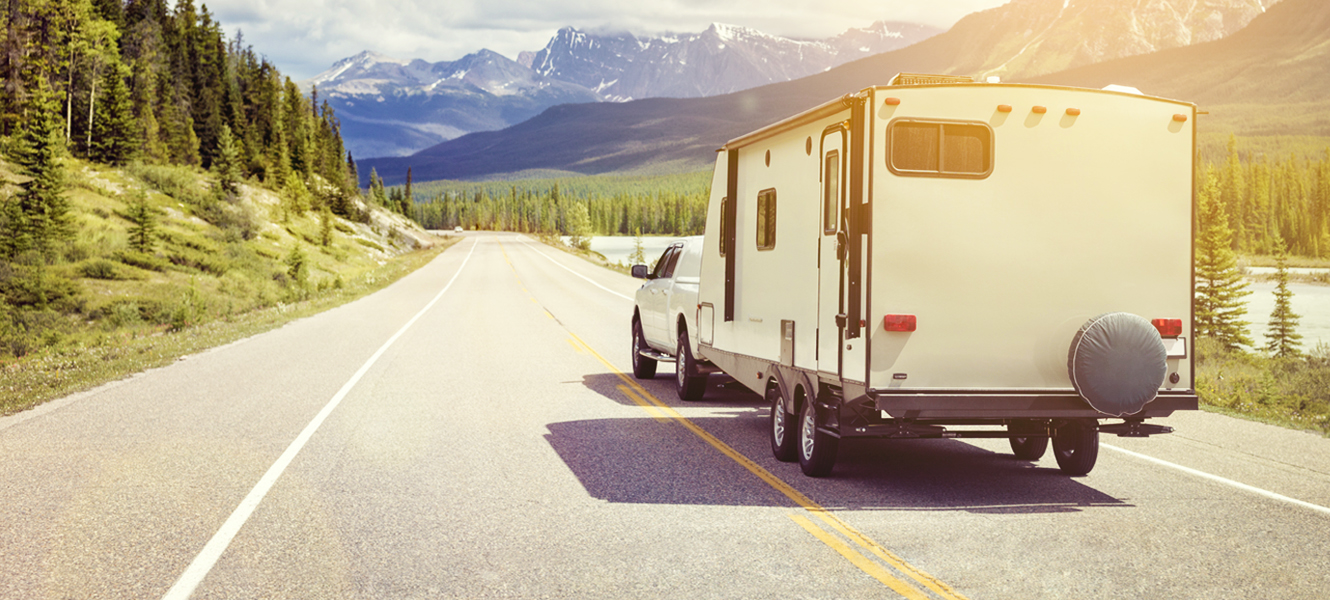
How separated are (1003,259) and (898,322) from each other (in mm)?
934

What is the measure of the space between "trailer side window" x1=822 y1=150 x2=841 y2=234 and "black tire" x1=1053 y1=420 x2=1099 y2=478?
2383 millimetres

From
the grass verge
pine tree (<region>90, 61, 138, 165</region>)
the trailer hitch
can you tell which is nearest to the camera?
the trailer hitch

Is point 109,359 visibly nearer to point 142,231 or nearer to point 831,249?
point 831,249

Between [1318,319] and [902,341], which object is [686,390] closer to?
[902,341]

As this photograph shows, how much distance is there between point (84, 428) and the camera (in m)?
9.52

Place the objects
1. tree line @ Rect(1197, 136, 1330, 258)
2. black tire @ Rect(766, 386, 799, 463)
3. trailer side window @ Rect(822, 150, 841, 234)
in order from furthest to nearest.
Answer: tree line @ Rect(1197, 136, 1330, 258) < black tire @ Rect(766, 386, 799, 463) < trailer side window @ Rect(822, 150, 841, 234)

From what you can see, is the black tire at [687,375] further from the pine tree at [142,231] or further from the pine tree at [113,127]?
the pine tree at [113,127]

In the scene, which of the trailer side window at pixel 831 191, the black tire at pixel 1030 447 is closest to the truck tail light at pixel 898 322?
the trailer side window at pixel 831 191

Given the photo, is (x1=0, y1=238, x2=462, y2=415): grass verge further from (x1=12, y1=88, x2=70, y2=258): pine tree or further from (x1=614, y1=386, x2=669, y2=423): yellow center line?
(x1=12, y1=88, x2=70, y2=258): pine tree

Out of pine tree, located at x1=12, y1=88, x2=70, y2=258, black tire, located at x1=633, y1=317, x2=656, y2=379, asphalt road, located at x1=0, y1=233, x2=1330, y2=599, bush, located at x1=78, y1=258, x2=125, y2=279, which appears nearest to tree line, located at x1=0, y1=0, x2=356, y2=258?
pine tree, located at x1=12, y1=88, x2=70, y2=258

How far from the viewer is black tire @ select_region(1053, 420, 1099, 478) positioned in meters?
7.76

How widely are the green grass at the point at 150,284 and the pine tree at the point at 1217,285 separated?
28966 mm

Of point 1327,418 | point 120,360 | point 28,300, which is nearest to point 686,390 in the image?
point 1327,418

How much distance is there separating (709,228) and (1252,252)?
124930 millimetres
